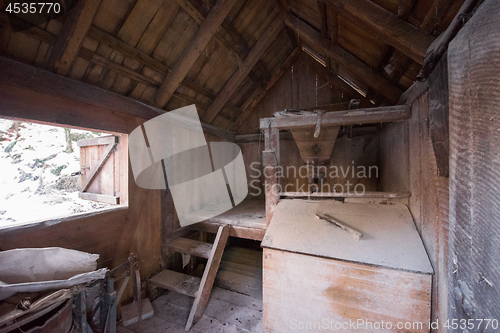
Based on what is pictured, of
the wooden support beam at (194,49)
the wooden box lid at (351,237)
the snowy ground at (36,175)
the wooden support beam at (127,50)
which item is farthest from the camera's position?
the snowy ground at (36,175)

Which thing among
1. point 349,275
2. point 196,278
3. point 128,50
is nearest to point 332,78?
point 128,50

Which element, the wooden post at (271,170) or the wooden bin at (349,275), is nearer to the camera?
the wooden bin at (349,275)

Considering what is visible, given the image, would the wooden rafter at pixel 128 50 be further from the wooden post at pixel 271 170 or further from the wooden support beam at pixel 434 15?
the wooden support beam at pixel 434 15

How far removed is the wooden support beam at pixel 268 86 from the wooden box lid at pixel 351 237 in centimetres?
324

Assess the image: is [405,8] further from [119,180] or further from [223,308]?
[223,308]

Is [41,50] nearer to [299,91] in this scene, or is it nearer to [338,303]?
[338,303]

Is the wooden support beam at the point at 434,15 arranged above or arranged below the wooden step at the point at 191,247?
above

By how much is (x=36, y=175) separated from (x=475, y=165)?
24.3 feet

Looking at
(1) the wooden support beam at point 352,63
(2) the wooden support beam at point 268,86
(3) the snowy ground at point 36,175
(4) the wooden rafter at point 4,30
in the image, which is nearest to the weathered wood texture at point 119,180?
(4) the wooden rafter at point 4,30

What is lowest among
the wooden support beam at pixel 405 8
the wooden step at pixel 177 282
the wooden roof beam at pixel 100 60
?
the wooden step at pixel 177 282

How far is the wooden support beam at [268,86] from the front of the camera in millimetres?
4576

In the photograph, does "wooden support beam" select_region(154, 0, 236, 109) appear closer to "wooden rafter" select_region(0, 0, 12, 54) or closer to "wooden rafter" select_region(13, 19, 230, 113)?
"wooden rafter" select_region(13, 19, 230, 113)

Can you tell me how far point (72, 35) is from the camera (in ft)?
6.02

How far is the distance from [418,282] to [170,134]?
3785 mm
